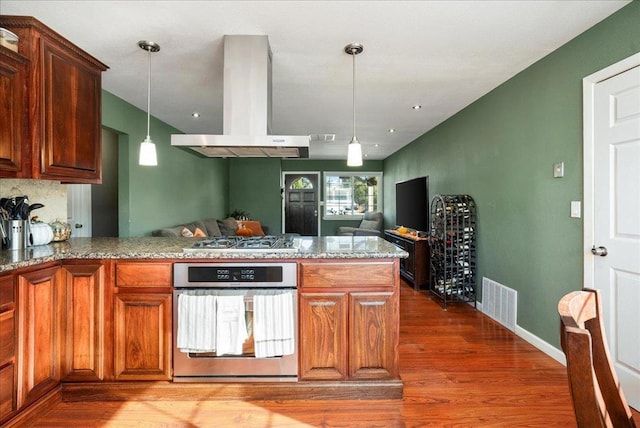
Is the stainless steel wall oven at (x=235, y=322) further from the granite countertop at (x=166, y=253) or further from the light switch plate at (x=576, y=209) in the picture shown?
the light switch plate at (x=576, y=209)

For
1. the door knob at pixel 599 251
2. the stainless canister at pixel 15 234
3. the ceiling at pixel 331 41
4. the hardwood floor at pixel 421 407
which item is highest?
the ceiling at pixel 331 41

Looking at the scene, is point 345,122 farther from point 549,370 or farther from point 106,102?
point 549,370

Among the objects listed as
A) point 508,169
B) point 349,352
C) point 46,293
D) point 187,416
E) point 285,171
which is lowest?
point 187,416

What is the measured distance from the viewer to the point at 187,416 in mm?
1920

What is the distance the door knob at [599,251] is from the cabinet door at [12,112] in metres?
3.74

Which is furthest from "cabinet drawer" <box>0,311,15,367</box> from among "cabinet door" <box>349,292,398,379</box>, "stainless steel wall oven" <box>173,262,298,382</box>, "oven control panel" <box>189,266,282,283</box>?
"cabinet door" <box>349,292,398,379</box>

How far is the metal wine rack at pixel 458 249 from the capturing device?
3936 mm

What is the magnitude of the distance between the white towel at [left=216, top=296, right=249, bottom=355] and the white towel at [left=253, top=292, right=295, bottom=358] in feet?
0.27

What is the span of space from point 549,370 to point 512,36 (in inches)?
96.1

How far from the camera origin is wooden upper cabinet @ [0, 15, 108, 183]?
2.05 metres

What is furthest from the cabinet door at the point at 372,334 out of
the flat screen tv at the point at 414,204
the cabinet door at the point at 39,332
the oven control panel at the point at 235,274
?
the flat screen tv at the point at 414,204

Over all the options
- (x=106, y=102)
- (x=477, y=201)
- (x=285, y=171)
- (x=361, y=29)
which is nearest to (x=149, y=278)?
(x=361, y=29)

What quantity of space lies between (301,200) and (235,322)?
280 inches

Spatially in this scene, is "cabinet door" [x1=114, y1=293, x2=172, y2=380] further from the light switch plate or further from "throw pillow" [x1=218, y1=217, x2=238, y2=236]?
"throw pillow" [x1=218, y1=217, x2=238, y2=236]
